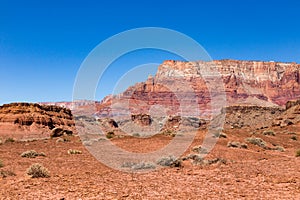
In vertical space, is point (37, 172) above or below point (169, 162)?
above

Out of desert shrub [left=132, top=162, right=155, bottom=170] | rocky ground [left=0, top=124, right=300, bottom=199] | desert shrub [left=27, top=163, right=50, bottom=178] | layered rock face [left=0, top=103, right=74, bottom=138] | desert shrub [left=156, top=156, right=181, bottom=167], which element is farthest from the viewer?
layered rock face [left=0, top=103, right=74, bottom=138]

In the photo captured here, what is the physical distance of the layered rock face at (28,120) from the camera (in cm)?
5144

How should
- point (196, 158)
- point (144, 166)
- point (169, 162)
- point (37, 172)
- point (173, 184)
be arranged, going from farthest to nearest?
point (196, 158)
point (169, 162)
point (144, 166)
point (37, 172)
point (173, 184)

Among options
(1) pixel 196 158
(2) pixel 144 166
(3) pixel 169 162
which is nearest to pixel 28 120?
(1) pixel 196 158

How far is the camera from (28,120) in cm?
5412

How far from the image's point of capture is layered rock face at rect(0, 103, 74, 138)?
51.4 metres

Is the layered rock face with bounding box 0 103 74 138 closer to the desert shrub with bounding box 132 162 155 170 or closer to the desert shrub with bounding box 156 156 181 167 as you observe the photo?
the desert shrub with bounding box 156 156 181 167

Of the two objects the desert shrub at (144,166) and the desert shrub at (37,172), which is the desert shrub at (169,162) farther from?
the desert shrub at (37,172)

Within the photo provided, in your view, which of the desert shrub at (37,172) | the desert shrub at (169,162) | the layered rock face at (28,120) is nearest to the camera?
the desert shrub at (37,172)

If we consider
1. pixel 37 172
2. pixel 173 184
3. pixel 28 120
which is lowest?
pixel 173 184

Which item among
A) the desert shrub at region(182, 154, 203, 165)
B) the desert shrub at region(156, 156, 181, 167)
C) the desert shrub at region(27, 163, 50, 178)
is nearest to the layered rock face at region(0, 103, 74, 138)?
the desert shrub at region(182, 154, 203, 165)

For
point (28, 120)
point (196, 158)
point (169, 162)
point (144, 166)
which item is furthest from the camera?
point (28, 120)

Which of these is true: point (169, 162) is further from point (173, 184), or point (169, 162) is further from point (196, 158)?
point (173, 184)

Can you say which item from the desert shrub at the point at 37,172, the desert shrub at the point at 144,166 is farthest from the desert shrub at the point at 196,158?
the desert shrub at the point at 37,172
